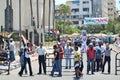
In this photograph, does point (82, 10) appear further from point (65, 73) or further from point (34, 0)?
point (65, 73)

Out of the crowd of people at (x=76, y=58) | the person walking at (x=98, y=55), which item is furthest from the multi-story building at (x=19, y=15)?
the person walking at (x=98, y=55)

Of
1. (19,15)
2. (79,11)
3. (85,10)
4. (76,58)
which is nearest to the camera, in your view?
(76,58)

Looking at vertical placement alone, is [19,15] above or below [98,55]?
above

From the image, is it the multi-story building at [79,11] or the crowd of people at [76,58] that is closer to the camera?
the crowd of people at [76,58]

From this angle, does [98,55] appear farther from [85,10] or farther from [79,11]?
[85,10]

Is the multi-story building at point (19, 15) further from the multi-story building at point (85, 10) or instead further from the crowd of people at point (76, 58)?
the multi-story building at point (85, 10)

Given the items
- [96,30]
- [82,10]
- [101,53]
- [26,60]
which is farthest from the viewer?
[82,10]

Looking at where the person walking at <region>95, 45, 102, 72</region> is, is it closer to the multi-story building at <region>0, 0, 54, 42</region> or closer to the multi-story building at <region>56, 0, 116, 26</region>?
the multi-story building at <region>0, 0, 54, 42</region>

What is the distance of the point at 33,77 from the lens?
20.1 metres

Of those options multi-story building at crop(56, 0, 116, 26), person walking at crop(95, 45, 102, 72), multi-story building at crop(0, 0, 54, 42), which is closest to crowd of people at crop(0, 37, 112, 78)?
person walking at crop(95, 45, 102, 72)

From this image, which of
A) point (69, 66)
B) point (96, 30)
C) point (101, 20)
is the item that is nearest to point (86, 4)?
point (96, 30)

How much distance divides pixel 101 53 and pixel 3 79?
5.97 metres

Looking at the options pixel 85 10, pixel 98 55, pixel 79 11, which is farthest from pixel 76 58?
pixel 85 10

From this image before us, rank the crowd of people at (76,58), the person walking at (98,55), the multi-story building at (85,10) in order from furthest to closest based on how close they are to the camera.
Answer: 1. the multi-story building at (85,10)
2. the person walking at (98,55)
3. the crowd of people at (76,58)
